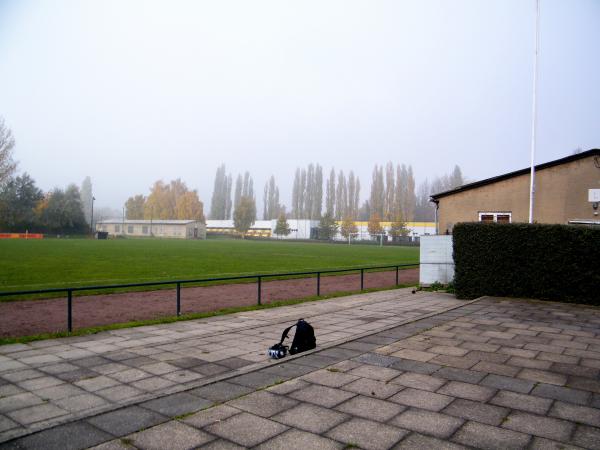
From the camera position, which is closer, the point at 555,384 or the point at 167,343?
the point at 555,384

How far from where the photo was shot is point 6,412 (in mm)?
4145

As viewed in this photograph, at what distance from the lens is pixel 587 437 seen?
364 cm

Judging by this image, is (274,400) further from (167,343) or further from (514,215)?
(514,215)

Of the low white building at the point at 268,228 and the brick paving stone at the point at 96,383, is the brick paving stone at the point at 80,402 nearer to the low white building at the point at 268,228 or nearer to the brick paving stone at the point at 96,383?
the brick paving stone at the point at 96,383

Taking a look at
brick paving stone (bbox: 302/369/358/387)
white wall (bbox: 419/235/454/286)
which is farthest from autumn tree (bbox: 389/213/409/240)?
brick paving stone (bbox: 302/369/358/387)

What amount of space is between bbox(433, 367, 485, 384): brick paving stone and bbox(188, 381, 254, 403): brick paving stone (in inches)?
91.2

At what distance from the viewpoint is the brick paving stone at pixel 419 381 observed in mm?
4891

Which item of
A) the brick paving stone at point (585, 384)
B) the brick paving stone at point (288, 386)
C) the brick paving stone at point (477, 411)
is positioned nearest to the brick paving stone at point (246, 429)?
the brick paving stone at point (288, 386)

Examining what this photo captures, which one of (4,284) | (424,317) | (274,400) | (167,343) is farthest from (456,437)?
(4,284)

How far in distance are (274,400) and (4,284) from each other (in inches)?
582

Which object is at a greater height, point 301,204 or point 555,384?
point 301,204

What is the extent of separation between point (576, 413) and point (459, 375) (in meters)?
1.35

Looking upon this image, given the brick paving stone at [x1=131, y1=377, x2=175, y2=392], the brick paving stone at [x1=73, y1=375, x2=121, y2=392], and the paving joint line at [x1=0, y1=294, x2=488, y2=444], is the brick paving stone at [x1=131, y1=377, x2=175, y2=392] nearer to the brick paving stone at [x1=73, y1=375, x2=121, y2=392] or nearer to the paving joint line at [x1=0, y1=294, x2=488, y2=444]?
the paving joint line at [x1=0, y1=294, x2=488, y2=444]

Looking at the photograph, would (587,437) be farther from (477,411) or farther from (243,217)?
(243,217)
